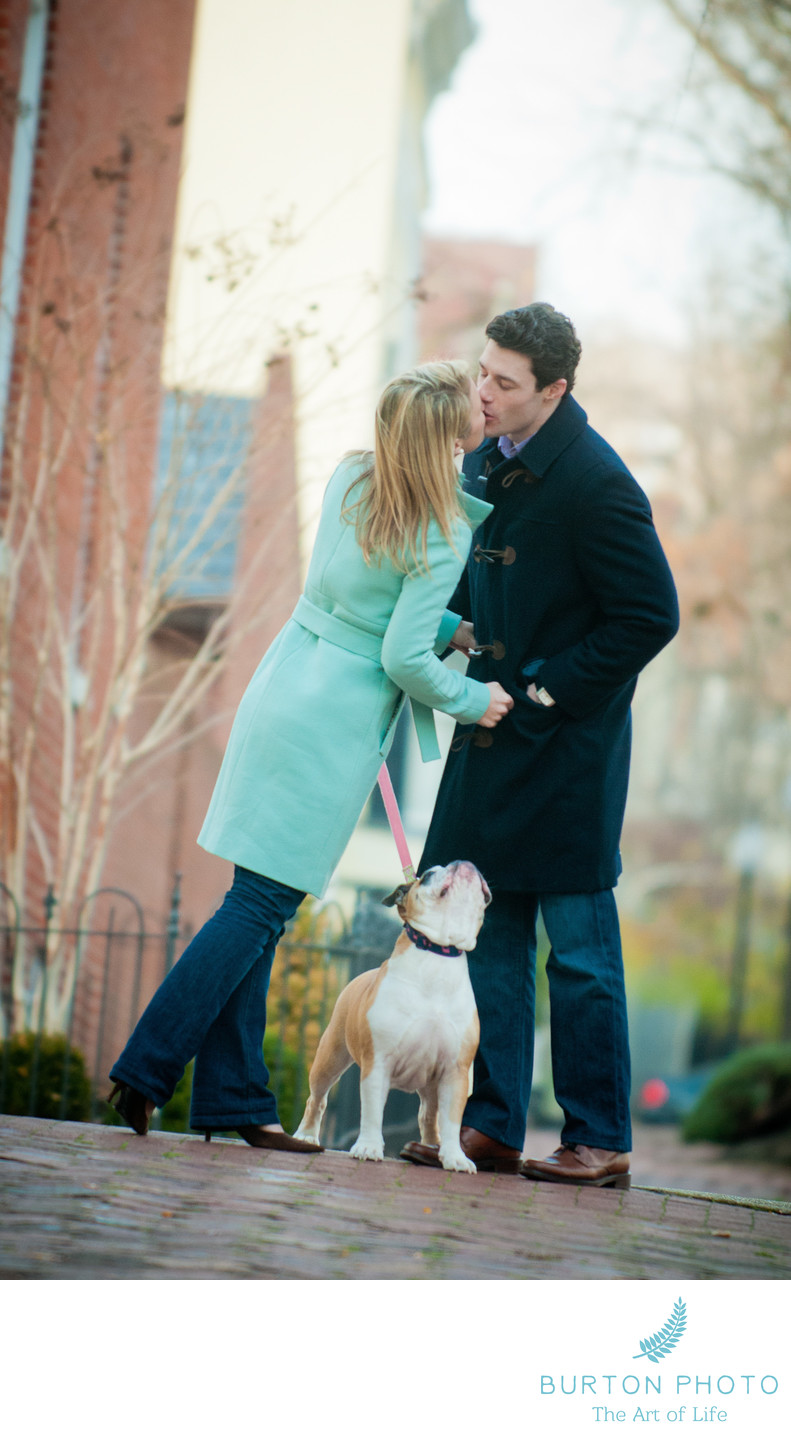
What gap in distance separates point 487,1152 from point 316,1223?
0.85 metres

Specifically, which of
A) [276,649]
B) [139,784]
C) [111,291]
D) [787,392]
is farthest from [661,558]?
[787,392]

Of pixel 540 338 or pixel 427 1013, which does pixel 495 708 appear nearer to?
pixel 427 1013

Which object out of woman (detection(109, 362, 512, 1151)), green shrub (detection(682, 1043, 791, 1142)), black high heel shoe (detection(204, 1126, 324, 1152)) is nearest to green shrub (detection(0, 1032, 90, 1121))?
black high heel shoe (detection(204, 1126, 324, 1152))

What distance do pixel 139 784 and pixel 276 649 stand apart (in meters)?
6.16

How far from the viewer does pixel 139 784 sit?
31.3 ft

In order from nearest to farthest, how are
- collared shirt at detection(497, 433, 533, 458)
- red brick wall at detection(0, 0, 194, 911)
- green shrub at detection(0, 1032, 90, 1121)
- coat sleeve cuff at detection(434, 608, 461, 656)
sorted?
coat sleeve cuff at detection(434, 608, 461, 656)
collared shirt at detection(497, 433, 533, 458)
green shrub at detection(0, 1032, 90, 1121)
red brick wall at detection(0, 0, 194, 911)

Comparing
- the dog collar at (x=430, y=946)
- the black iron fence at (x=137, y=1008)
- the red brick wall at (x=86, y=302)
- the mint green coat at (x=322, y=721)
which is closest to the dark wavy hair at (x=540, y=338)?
the mint green coat at (x=322, y=721)

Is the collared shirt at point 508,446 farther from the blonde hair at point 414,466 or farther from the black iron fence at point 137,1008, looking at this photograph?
the black iron fence at point 137,1008

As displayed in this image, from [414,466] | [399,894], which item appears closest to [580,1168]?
[399,894]

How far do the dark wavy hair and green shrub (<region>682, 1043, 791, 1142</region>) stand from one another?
13.4m

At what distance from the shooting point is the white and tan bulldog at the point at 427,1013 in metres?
3.45

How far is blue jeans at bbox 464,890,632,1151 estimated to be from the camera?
3.63 m

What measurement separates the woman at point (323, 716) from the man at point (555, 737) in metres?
0.17

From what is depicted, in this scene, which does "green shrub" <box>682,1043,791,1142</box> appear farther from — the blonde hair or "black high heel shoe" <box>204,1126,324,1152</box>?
the blonde hair
